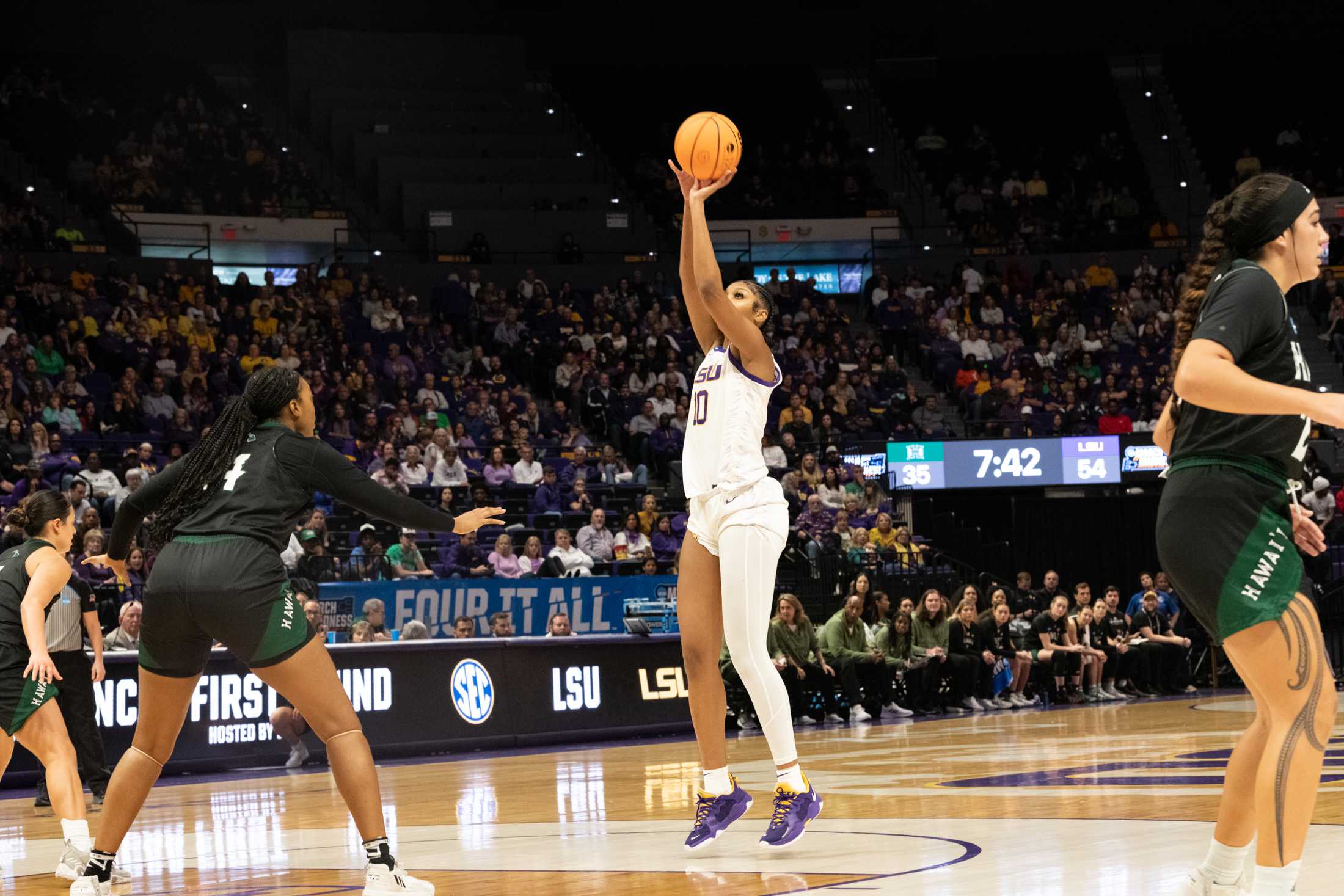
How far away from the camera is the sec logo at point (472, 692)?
13.8m

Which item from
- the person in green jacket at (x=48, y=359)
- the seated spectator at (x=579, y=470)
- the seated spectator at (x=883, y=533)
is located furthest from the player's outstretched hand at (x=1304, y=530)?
the person in green jacket at (x=48, y=359)

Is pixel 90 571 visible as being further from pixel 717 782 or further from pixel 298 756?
pixel 717 782

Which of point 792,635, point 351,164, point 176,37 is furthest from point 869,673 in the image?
point 176,37

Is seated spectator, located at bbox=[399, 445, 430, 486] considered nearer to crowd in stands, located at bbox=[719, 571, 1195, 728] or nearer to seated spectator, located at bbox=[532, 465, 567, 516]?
seated spectator, located at bbox=[532, 465, 567, 516]

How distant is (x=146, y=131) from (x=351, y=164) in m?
4.09

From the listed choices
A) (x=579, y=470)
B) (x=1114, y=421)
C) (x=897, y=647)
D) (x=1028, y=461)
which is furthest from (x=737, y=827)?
(x=1114, y=421)

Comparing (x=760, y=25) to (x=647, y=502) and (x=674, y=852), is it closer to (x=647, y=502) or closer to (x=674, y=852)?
(x=647, y=502)

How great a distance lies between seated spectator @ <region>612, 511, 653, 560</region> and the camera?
18203mm

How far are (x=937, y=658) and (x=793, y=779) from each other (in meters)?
11.3

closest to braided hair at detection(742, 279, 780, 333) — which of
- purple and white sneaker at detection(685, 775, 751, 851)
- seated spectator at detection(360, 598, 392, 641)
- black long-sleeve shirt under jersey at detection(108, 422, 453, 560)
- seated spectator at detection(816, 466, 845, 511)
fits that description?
black long-sleeve shirt under jersey at detection(108, 422, 453, 560)

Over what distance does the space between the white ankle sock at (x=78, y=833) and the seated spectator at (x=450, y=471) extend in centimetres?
1294

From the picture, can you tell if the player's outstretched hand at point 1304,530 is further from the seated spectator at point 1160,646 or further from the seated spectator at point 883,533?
the seated spectator at point 1160,646

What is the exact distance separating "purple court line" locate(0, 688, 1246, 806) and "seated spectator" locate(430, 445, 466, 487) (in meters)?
5.87

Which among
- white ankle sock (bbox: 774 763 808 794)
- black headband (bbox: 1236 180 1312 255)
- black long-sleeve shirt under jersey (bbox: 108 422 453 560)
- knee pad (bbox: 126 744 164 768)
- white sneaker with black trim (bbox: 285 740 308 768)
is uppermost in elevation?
black headband (bbox: 1236 180 1312 255)
